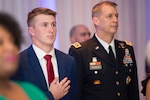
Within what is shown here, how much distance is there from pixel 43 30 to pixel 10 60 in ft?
3.59

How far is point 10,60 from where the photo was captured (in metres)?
0.72

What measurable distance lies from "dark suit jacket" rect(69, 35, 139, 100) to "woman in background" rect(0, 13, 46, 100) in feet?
4.24

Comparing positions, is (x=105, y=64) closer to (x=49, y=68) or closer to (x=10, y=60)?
(x=49, y=68)

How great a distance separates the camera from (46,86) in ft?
5.69

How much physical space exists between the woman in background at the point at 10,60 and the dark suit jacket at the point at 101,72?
1294 millimetres

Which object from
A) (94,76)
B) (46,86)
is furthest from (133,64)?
(46,86)

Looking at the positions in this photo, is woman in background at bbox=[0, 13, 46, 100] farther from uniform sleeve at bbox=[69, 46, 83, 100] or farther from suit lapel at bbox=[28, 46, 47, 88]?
uniform sleeve at bbox=[69, 46, 83, 100]

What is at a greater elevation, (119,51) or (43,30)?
(43,30)

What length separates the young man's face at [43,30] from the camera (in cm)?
179

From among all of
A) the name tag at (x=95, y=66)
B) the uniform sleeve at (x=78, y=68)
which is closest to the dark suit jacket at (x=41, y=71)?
the uniform sleeve at (x=78, y=68)

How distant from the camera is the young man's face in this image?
179 centimetres

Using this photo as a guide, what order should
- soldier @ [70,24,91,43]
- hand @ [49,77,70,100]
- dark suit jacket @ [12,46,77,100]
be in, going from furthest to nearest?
soldier @ [70,24,91,43] → dark suit jacket @ [12,46,77,100] → hand @ [49,77,70,100]

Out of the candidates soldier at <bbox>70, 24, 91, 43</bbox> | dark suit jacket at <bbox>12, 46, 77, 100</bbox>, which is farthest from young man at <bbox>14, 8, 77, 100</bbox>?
soldier at <bbox>70, 24, 91, 43</bbox>

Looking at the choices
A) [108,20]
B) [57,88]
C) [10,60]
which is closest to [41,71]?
[57,88]
